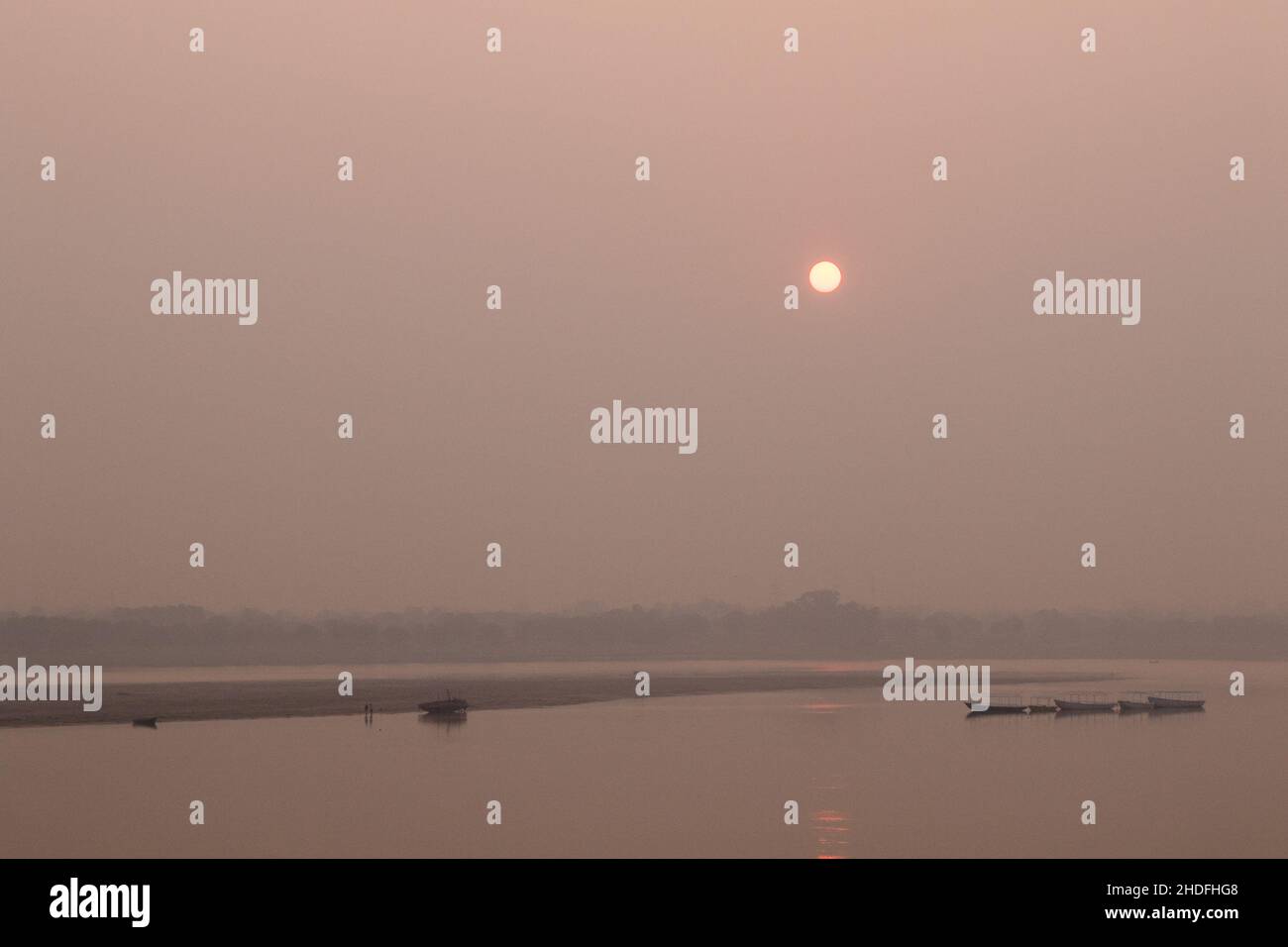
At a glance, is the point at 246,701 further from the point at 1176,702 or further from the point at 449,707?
the point at 1176,702

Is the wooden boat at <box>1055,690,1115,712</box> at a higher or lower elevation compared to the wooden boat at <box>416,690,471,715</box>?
lower

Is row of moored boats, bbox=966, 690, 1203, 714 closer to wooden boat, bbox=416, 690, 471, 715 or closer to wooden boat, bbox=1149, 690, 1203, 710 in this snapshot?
wooden boat, bbox=1149, 690, 1203, 710

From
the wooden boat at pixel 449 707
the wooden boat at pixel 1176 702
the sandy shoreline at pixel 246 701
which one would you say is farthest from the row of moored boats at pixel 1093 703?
the wooden boat at pixel 449 707
